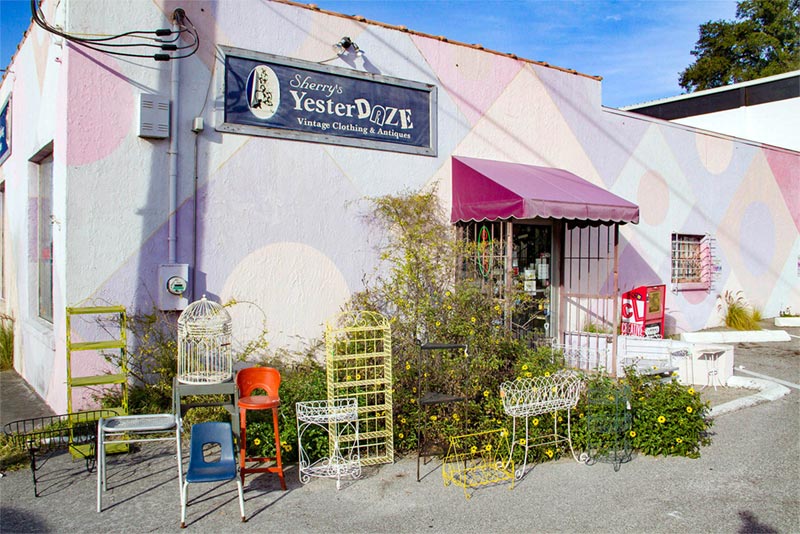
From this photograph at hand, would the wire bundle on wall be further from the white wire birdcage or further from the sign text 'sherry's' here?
the white wire birdcage

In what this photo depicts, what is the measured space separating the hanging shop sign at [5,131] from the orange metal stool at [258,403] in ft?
23.0

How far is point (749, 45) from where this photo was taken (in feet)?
106

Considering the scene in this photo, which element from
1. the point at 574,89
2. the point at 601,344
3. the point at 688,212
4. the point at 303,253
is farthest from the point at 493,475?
the point at 688,212

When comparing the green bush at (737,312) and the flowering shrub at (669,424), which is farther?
the green bush at (737,312)

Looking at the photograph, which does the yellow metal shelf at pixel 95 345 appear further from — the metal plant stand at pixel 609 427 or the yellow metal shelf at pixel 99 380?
the metal plant stand at pixel 609 427

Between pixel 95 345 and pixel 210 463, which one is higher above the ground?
pixel 95 345

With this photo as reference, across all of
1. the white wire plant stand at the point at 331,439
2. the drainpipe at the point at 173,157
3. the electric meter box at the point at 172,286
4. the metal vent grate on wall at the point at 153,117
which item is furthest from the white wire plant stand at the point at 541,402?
the metal vent grate on wall at the point at 153,117

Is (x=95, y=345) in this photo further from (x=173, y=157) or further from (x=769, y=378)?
(x=769, y=378)

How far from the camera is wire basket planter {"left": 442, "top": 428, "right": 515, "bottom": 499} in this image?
512 cm

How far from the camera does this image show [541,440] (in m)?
5.64

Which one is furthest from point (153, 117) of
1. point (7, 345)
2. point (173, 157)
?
point (7, 345)

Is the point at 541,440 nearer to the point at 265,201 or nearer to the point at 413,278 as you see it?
the point at 413,278

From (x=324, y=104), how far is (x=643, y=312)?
585 centimetres

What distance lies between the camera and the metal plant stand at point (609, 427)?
5594 millimetres
